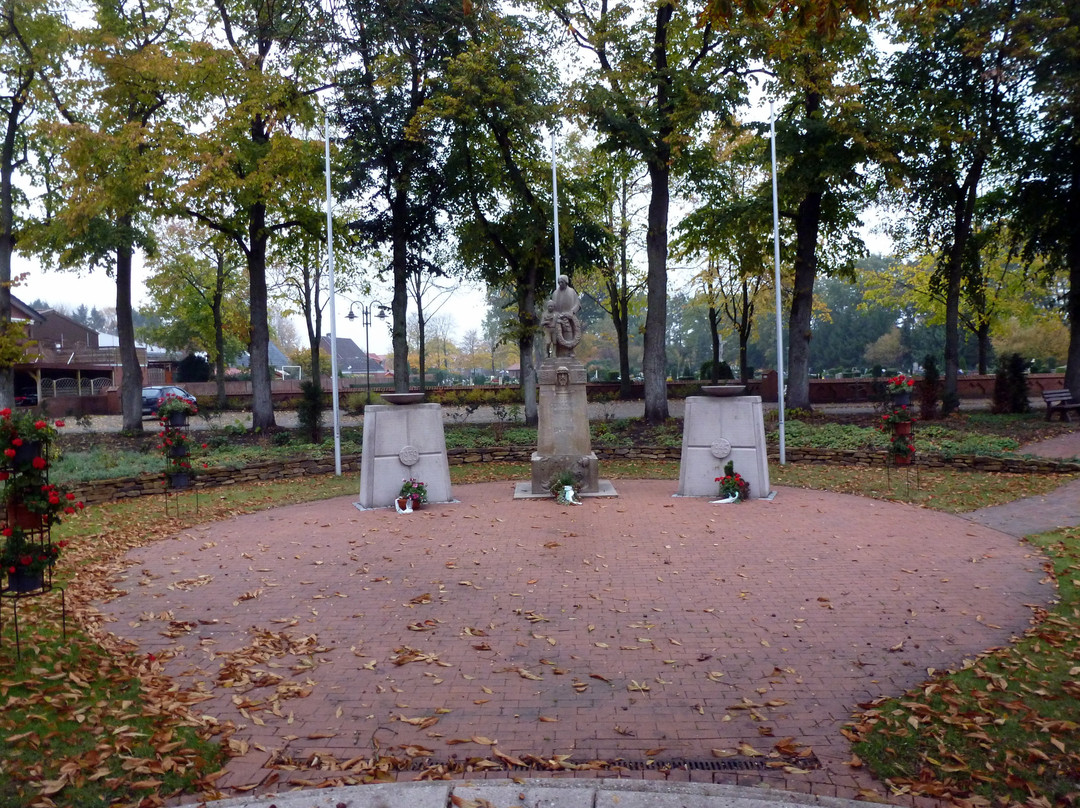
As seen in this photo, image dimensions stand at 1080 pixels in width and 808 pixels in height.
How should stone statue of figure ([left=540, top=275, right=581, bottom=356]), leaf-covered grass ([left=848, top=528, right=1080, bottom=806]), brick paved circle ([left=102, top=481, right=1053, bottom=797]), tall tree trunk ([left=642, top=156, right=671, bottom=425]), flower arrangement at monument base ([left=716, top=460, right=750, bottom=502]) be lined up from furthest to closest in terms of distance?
tall tree trunk ([left=642, top=156, right=671, bottom=425]) < stone statue of figure ([left=540, top=275, right=581, bottom=356]) < flower arrangement at monument base ([left=716, top=460, right=750, bottom=502]) < brick paved circle ([left=102, top=481, right=1053, bottom=797]) < leaf-covered grass ([left=848, top=528, right=1080, bottom=806])

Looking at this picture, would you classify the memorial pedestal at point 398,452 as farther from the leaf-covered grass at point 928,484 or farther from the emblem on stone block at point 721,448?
the leaf-covered grass at point 928,484

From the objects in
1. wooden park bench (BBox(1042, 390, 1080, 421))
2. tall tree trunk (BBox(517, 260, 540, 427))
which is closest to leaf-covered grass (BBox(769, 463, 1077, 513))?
wooden park bench (BBox(1042, 390, 1080, 421))

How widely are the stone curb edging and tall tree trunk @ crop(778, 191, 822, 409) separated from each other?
5168 mm

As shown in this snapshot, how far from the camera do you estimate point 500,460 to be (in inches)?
687

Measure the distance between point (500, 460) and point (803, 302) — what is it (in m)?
9.99

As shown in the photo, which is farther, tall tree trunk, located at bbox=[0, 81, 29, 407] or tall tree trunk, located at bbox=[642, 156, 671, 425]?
tall tree trunk, located at bbox=[0, 81, 29, 407]

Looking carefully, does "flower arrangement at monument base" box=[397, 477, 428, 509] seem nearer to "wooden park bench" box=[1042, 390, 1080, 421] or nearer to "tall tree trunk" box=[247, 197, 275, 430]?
"tall tree trunk" box=[247, 197, 275, 430]

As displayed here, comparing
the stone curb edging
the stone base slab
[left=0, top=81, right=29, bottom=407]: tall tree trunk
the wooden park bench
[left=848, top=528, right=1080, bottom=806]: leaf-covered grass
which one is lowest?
[left=848, top=528, right=1080, bottom=806]: leaf-covered grass

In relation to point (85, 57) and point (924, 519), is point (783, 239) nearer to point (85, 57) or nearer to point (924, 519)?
point (924, 519)

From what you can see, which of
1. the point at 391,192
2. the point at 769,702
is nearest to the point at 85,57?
the point at 391,192

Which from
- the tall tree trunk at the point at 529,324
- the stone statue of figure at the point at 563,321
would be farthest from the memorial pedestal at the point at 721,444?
the tall tree trunk at the point at 529,324

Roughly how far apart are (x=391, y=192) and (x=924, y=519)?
1677cm

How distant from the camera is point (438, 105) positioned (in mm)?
18844

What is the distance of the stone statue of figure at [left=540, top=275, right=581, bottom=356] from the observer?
41.5 feet
